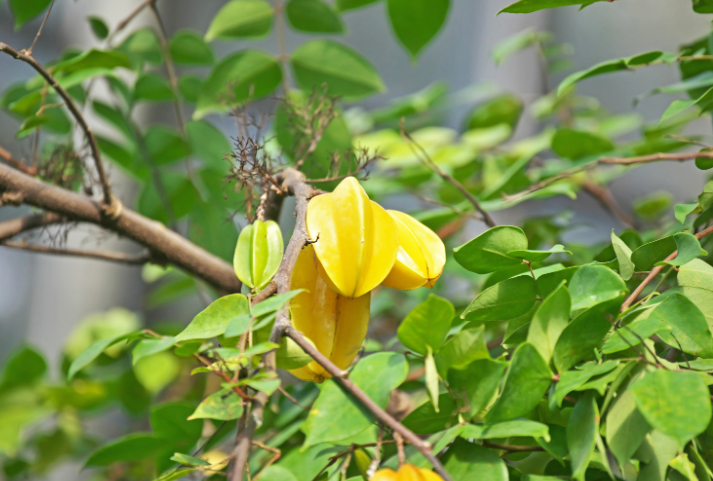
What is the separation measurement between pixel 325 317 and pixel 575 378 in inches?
5.5

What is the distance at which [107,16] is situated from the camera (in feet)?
4.61

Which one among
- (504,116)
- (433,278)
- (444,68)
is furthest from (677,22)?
(433,278)

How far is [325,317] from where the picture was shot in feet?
0.96

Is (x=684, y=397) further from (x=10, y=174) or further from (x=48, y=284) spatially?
(x=48, y=284)

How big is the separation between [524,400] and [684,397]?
0.06 m

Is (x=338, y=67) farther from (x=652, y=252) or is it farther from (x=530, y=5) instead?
(x=652, y=252)

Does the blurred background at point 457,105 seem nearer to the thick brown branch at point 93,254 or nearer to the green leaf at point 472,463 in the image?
the thick brown branch at point 93,254

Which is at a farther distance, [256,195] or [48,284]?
[48,284]

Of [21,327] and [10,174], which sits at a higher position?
[10,174]

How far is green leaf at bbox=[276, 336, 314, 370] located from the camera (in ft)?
0.79

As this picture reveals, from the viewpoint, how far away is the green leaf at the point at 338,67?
0.56m

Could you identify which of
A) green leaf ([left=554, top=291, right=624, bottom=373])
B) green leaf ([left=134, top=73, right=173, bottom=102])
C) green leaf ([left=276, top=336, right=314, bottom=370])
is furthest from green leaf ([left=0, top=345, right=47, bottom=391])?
green leaf ([left=554, top=291, right=624, bottom=373])

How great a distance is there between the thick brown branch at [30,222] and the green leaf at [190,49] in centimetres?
27

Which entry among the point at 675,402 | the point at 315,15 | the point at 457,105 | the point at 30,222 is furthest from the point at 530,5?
the point at 457,105
